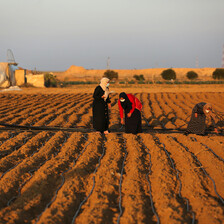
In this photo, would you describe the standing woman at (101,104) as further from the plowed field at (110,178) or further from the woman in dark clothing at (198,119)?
the woman in dark clothing at (198,119)

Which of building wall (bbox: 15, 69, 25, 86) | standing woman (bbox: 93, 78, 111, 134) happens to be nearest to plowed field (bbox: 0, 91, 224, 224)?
standing woman (bbox: 93, 78, 111, 134)

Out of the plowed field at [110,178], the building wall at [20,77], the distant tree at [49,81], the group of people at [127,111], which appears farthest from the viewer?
the distant tree at [49,81]

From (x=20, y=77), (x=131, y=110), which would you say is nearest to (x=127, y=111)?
(x=131, y=110)

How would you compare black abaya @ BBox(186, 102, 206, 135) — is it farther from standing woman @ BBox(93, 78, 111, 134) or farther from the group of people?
standing woman @ BBox(93, 78, 111, 134)

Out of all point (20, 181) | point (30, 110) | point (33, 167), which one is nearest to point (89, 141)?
point (33, 167)

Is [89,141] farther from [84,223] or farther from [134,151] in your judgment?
[84,223]

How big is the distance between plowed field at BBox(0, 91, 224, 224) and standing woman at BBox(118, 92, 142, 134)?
31 cm

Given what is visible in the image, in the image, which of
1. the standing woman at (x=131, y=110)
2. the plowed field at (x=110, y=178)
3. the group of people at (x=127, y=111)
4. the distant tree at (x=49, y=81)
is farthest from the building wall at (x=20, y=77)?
the standing woman at (x=131, y=110)

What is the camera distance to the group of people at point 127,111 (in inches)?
196

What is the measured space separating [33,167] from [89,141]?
54.9 inches

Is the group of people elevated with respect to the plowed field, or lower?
elevated

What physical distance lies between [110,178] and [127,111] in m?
2.23

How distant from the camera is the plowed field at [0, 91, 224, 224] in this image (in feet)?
7.74

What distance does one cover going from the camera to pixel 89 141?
4688mm
